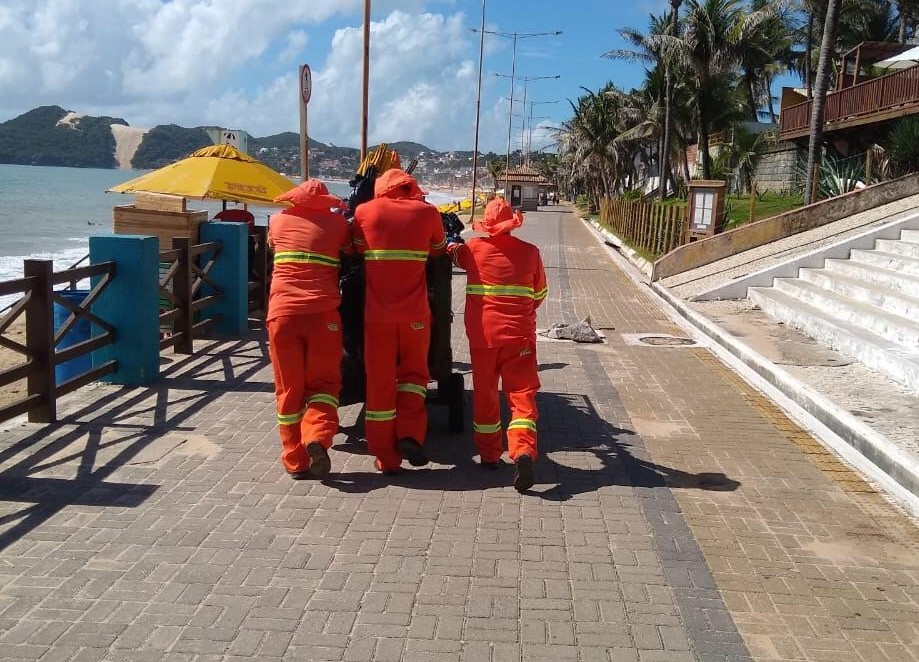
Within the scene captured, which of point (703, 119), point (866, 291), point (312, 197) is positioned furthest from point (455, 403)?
point (703, 119)

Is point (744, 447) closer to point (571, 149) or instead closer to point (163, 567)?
point (163, 567)

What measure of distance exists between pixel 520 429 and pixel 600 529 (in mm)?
831

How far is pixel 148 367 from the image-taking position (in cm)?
741

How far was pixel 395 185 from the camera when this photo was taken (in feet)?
17.6

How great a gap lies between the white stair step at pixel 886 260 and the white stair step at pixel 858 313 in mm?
767

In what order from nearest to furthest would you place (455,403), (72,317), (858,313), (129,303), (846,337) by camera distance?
(455,403) → (72,317) → (129,303) → (846,337) → (858,313)

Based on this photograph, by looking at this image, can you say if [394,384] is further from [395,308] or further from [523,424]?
[523,424]

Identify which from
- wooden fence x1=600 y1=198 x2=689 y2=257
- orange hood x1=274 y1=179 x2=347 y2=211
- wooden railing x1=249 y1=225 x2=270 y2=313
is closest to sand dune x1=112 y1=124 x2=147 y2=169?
wooden fence x1=600 y1=198 x2=689 y2=257

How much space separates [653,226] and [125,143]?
11938 cm

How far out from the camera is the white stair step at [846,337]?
25.2 ft

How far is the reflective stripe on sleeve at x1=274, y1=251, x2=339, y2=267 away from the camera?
5230 mm

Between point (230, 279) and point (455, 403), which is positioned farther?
point (230, 279)

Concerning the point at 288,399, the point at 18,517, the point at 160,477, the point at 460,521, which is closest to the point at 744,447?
the point at 460,521

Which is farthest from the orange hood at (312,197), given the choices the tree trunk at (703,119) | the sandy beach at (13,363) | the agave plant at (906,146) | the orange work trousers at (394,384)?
the tree trunk at (703,119)
